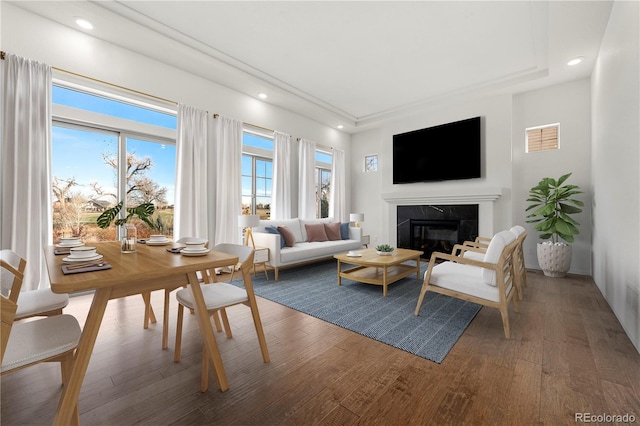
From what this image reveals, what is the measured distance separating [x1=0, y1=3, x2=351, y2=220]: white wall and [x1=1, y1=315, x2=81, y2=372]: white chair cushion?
3181 mm

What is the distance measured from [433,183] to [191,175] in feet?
14.8

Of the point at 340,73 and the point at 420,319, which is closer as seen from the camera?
the point at 420,319

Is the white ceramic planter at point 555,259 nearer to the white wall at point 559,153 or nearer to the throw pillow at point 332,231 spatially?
the white wall at point 559,153

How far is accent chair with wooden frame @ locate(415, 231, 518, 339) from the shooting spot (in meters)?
2.21

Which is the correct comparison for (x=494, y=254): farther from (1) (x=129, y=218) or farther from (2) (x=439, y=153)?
(2) (x=439, y=153)

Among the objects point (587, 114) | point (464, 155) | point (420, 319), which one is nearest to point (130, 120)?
point (420, 319)

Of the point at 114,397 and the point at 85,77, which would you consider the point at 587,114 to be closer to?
the point at 114,397

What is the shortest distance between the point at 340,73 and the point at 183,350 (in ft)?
13.5

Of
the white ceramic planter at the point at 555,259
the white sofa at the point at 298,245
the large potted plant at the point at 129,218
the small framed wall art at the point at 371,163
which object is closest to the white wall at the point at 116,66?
the white sofa at the point at 298,245

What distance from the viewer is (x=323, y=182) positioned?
6.78m

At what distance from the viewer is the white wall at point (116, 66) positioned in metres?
2.80

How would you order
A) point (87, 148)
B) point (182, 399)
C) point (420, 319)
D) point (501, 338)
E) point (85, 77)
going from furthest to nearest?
1. point (87, 148)
2. point (85, 77)
3. point (420, 319)
4. point (501, 338)
5. point (182, 399)

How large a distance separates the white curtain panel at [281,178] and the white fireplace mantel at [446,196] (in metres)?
2.18

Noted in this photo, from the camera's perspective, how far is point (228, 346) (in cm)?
204
